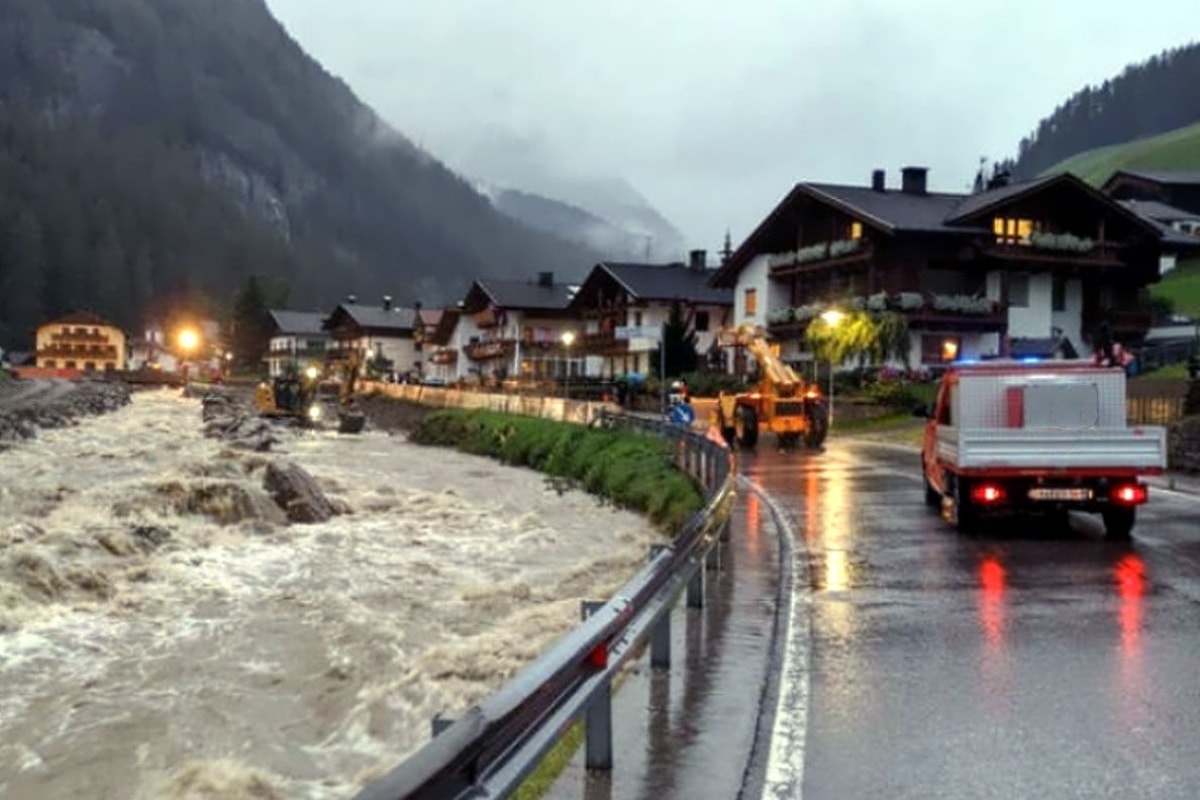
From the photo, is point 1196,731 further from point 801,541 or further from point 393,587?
point 393,587

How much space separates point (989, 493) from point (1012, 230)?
38.7 meters

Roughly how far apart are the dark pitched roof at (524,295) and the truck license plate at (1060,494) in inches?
2763

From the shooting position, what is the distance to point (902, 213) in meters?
52.2

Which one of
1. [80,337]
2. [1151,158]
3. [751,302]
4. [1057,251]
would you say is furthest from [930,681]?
[1151,158]

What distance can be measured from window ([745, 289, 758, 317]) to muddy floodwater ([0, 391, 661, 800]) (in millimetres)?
35994

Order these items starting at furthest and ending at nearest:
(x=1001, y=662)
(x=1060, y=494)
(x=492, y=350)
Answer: (x=492, y=350), (x=1060, y=494), (x=1001, y=662)

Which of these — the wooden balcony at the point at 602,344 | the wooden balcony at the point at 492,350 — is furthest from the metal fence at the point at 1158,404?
the wooden balcony at the point at 492,350

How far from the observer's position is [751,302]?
203 feet

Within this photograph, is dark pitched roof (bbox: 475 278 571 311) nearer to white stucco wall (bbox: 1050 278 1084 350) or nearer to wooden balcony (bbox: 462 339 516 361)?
wooden balcony (bbox: 462 339 516 361)

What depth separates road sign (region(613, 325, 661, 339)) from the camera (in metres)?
68.8

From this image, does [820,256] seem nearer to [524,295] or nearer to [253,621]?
[524,295]

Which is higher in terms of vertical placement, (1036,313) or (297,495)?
(1036,313)

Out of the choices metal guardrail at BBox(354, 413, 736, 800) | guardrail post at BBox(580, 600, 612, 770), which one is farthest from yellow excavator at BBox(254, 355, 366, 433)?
guardrail post at BBox(580, 600, 612, 770)

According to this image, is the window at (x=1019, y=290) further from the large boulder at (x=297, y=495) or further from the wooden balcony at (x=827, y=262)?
the large boulder at (x=297, y=495)
